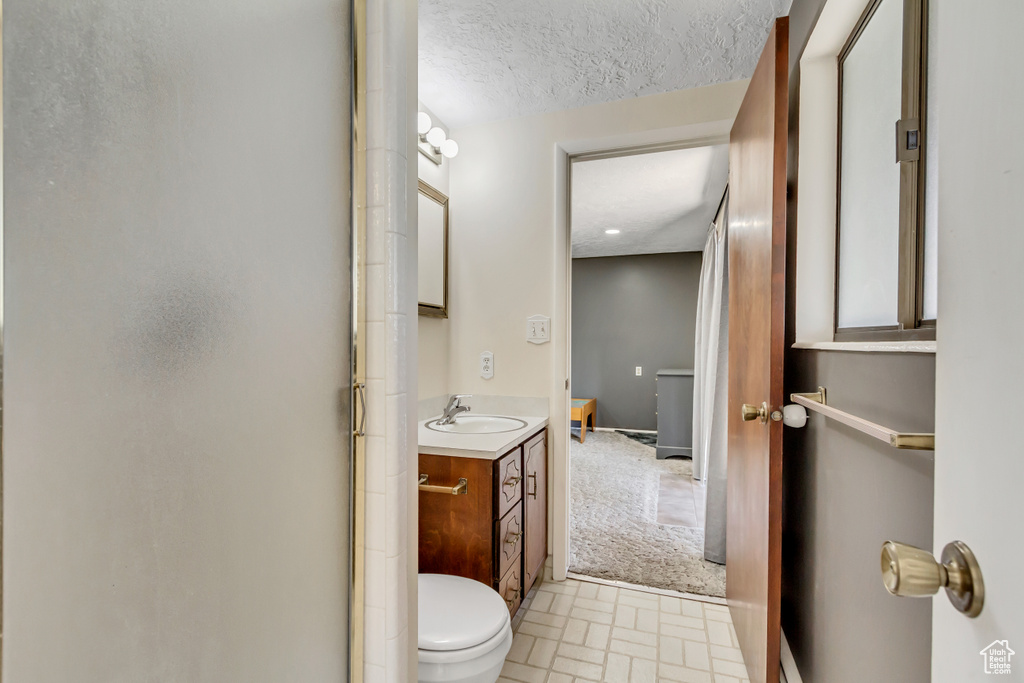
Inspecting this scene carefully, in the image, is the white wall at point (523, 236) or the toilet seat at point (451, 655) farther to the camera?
the white wall at point (523, 236)

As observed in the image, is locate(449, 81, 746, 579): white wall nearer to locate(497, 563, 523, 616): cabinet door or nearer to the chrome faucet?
the chrome faucet

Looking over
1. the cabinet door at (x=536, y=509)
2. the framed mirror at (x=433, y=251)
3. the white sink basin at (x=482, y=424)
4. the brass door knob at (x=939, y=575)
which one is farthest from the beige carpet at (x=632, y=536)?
the brass door knob at (x=939, y=575)

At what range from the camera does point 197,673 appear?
1.97ft

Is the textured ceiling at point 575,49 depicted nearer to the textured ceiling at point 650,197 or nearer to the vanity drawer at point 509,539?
the textured ceiling at point 650,197

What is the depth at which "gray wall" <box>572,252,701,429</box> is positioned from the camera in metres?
5.75

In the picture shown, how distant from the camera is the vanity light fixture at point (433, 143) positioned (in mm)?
2137

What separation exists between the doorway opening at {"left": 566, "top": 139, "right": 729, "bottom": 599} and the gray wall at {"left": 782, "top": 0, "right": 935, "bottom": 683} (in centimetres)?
82

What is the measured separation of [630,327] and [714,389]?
3136 millimetres

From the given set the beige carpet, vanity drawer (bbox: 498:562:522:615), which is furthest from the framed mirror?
the beige carpet

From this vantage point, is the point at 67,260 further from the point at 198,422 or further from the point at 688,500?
the point at 688,500

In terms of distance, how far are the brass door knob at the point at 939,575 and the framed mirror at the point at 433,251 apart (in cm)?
197

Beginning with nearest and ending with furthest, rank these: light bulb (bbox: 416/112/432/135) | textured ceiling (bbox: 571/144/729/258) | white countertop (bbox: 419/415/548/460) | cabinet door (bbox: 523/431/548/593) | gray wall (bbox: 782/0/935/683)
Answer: gray wall (bbox: 782/0/935/683), white countertop (bbox: 419/415/548/460), cabinet door (bbox: 523/431/548/593), light bulb (bbox: 416/112/432/135), textured ceiling (bbox: 571/144/729/258)

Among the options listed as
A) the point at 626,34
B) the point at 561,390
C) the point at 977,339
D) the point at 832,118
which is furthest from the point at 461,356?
the point at 977,339

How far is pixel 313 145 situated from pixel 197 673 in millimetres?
794
